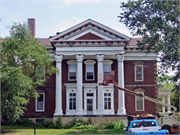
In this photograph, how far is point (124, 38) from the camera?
28.8 meters

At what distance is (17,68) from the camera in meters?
20.2

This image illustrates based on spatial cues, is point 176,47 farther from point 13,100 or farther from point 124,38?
point 13,100

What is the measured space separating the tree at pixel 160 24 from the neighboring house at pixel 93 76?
7449 millimetres

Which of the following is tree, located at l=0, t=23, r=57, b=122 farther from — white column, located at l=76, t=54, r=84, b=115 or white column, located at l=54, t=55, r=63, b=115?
white column, located at l=76, t=54, r=84, b=115

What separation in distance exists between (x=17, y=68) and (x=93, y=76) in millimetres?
12970

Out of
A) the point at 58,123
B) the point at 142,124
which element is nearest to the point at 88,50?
the point at 58,123

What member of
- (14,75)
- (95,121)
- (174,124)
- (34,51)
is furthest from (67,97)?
(174,124)

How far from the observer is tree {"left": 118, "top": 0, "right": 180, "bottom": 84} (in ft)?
62.9

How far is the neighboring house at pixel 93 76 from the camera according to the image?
94.2ft

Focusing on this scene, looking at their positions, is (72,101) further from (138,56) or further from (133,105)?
(138,56)

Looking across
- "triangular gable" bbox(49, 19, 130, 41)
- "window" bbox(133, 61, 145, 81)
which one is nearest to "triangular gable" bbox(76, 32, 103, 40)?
"triangular gable" bbox(49, 19, 130, 41)

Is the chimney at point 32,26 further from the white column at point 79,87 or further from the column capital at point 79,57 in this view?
the white column at point 79,87

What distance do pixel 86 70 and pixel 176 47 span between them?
14601mm

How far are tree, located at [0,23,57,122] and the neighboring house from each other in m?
4.17
